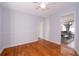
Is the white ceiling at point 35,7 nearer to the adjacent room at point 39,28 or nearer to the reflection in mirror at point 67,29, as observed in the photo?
the adjacent room at point 39,28

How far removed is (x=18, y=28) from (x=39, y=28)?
0.33 m

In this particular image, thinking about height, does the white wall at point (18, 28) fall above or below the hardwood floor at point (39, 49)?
above

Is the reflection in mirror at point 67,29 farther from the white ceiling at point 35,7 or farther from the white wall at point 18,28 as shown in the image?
the white wall at point 18,28

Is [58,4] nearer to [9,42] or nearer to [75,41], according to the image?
[75,41]

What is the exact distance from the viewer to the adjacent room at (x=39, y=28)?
1.44 meters

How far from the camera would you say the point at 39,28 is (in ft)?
4.93

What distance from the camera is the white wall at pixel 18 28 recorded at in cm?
144

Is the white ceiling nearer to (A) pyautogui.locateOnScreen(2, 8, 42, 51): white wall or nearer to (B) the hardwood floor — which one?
(A) pyautogui.locateOnScreen(2, 8, 42, 51): white wall

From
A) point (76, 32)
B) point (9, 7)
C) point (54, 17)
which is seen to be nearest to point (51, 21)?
point (54, 17)

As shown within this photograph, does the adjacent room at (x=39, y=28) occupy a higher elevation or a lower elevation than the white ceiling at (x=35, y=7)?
lower

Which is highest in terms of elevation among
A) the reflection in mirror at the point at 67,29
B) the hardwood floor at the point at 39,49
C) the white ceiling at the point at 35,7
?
the white ceiling at the point at 35,7

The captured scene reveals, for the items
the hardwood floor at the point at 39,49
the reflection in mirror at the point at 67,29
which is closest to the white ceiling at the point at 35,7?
the reflection in mirror at the point at 67,29

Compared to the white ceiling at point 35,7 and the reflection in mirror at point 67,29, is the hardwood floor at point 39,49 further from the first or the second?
the white ceiling at point 35,7

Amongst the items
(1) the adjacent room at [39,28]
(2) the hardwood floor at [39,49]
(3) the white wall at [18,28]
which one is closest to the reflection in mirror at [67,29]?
(1) the adjacent room at [39,28]
